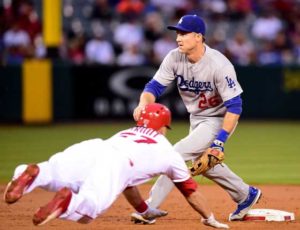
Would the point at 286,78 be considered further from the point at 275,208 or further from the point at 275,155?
the point at 275,208

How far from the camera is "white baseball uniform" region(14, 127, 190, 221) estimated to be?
5707mm

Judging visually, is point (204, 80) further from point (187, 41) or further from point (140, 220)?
point (140, 220)

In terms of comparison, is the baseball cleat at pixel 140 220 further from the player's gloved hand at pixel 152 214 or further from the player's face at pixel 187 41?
the player's face at pixel 187 41

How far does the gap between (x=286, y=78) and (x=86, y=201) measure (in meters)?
12.5

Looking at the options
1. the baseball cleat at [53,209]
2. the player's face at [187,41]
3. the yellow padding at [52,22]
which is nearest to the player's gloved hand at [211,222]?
the baseball cleat at [53,209]

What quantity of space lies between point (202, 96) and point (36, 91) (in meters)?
9.79

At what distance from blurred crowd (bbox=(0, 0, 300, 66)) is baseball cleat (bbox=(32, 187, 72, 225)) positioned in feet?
38.1

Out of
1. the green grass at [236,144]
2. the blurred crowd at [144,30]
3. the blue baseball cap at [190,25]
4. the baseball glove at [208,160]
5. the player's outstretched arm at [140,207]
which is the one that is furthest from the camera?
the blurred crowd at [144,30]

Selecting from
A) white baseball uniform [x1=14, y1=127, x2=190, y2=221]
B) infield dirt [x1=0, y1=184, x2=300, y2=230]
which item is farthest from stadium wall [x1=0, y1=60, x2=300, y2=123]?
white baseball uniform [x1=14, y1=127, x2=190, y2=221]

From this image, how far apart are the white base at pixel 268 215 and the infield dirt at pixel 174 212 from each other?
9 cm

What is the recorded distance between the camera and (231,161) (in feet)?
38.7

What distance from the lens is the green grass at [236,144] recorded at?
35.7 feet

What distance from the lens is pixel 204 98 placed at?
23.6 feet

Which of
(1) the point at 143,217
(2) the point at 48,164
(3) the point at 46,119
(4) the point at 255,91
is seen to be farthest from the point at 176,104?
(2) the point at 48,164
